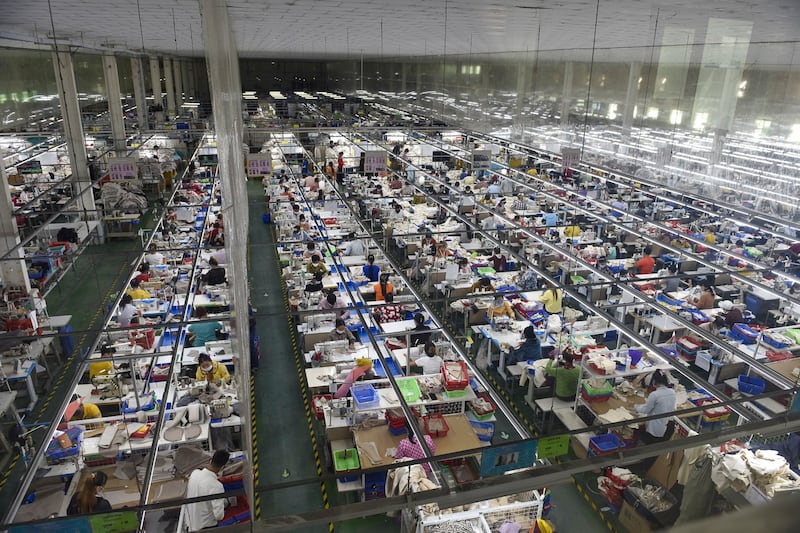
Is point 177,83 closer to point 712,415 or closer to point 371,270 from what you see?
point 371,270

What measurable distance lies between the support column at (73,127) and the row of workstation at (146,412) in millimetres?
8448

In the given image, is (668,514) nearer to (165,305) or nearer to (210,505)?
(210,505)

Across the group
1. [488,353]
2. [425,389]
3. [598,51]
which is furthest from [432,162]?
[425,389]

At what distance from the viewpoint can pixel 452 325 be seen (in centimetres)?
1181

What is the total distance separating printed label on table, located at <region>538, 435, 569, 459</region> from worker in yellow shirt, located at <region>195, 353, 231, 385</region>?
5619 mm

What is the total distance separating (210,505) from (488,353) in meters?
5.64

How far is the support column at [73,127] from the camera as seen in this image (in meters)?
17.1

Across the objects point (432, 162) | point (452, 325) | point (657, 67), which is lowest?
point (452, 325)

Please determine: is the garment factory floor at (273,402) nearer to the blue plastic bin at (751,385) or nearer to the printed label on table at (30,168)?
the blue plastic bin at (751,385)

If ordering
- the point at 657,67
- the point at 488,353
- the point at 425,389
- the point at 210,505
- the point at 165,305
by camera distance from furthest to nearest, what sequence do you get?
1. the point at 657,67
2. the point at 165,305
3. the point at 488,353
4. the point at 425,389
5. the point at 210,505

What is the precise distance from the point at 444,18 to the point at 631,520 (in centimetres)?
856

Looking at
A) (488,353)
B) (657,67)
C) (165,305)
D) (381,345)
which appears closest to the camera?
(381,345)

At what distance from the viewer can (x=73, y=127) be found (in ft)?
59.8

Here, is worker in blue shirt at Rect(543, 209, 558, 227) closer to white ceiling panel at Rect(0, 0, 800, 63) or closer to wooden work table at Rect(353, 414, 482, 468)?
white ceiling panel at Rect(0, 0, 800, 63)
